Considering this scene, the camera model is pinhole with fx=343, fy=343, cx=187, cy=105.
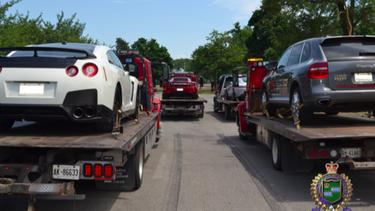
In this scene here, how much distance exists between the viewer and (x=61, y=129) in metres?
5.50

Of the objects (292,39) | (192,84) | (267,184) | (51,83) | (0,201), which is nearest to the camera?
(51,83)

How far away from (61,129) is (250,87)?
19.8 ft

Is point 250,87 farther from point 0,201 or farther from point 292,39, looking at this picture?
point 292,39

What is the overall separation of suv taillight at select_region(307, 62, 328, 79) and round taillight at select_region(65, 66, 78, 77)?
377cm

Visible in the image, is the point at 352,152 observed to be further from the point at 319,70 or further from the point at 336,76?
the point at 319,70

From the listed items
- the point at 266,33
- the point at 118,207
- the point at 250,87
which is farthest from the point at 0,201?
the point at 266,33

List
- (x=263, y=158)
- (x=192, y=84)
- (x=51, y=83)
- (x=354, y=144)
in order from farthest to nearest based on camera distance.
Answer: (x=192, y=84)
(x=263, y=158)
(x=354, y=144)
(x=51, y=83)

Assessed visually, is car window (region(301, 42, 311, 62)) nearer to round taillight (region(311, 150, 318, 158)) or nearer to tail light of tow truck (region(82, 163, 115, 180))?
round taillight (region(311, 150, 318, 158))

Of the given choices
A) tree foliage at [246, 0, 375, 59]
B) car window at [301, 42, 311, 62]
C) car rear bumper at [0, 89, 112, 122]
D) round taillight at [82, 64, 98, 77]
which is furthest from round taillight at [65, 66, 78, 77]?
tree foliage at [246, 0, 375, 59]

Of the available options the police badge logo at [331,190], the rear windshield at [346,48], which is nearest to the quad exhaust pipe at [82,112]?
the police badge logo at [331,190]

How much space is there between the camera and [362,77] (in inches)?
219

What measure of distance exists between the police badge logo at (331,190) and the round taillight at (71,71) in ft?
10.4

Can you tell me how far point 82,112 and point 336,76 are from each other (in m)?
3.99

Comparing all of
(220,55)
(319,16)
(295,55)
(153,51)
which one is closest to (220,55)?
(220,55)
